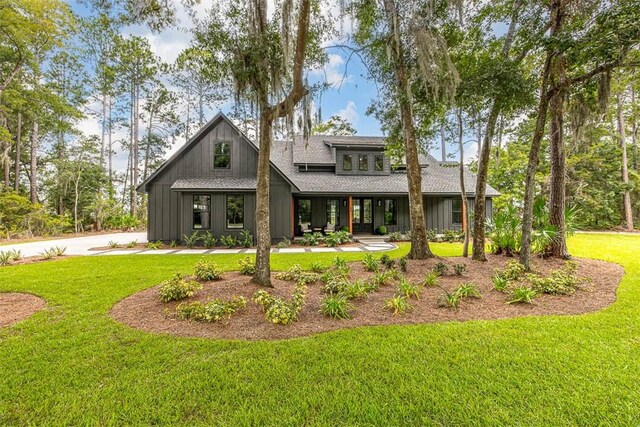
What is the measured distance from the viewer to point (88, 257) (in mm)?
9141

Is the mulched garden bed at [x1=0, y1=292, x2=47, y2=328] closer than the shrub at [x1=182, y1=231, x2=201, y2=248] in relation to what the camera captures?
Yes

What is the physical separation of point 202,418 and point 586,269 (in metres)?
8.89

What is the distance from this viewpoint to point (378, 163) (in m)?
16.0

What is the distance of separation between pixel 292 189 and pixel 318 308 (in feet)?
28.5

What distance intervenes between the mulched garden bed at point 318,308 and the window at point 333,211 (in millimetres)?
9067

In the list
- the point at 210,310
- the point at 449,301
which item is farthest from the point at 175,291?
the point at 449,301

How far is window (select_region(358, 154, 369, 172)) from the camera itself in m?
15.9

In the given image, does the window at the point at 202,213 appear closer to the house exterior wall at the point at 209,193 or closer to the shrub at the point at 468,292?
the house exterior wall at the point at 209,193

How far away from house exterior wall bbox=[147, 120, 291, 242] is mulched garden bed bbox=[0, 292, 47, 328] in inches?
270

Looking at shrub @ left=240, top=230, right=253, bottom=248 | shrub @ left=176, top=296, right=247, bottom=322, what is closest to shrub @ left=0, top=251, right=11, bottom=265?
shrub @ left=240, top=230, right=253, bottom=248

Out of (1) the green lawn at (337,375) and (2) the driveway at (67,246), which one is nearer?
(1) the green lawn at (337,375)

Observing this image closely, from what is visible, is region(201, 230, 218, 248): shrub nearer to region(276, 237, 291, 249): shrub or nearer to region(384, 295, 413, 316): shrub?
region(276, 237, 291, 249): shrub

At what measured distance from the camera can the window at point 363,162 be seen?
1587 cm

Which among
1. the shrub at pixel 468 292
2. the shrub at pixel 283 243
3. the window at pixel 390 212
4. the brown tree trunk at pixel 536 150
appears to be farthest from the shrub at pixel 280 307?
the window at pixel 390 212
